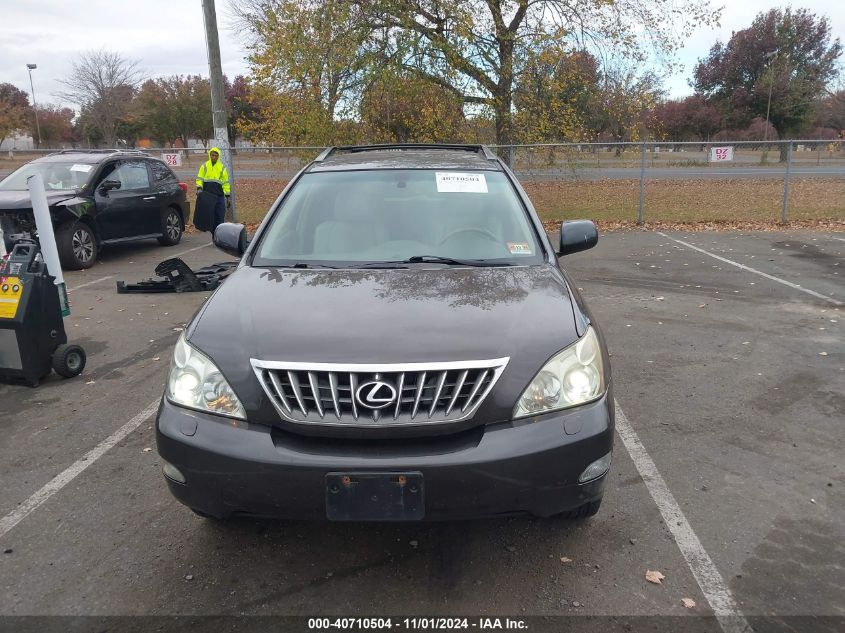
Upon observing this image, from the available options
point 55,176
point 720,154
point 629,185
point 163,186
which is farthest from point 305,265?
point 629,185

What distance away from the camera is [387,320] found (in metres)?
2.61

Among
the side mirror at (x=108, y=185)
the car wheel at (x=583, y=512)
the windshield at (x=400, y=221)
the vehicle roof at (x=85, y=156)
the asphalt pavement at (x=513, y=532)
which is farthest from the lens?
the vehicle roof at (x=85, y=156)

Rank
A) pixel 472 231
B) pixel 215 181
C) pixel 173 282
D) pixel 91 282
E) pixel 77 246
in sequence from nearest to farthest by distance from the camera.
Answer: pixel 472 231
pixel 173 282
pixel 91 282
pixel 77 246
pixel 215 181

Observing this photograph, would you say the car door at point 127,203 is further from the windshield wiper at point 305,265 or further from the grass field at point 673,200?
the windshield wiper at point 305,265

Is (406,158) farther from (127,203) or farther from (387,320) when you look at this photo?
(127,203)

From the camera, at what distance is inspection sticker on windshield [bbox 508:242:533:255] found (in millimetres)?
3486

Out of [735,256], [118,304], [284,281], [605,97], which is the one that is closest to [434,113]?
[605,97]

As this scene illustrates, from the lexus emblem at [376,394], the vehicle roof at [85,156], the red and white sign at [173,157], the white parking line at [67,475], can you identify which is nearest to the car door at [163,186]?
the vehicle roof at [85,156]

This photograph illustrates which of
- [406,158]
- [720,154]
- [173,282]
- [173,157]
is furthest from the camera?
[173,157]

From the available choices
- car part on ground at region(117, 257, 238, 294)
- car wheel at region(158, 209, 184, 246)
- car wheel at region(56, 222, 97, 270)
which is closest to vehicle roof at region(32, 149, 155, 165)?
car wheel at region(158, 209, 184, 246)

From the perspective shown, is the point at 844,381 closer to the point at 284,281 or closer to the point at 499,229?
the point at 499,229

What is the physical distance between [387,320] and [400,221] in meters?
1.22

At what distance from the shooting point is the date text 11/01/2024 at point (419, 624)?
2426 millimetres

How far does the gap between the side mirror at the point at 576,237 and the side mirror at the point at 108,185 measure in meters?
8.88
